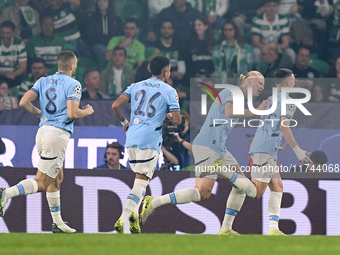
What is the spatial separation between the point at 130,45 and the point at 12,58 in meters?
1.94

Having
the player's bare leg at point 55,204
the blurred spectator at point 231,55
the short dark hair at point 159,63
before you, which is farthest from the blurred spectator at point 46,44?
the short dark hair at point 159,63

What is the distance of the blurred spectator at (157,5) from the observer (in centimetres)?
1179

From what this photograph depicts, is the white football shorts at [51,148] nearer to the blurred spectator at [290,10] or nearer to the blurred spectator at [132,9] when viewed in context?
the blurred spectator at [132,9]

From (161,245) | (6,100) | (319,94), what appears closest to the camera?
(161,245)

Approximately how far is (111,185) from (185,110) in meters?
1.78

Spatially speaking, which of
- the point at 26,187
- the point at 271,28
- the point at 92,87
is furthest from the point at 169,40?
the point at 26,187

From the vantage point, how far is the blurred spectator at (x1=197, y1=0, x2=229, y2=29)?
11.7 m

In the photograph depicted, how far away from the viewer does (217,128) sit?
24.5 ft

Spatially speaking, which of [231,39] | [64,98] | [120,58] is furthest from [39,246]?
[231,39]

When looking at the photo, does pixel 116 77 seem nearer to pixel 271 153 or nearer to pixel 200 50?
pixel 200 50

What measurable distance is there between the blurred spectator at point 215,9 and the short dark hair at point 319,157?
3526mm

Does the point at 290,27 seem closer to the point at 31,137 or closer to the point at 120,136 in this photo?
the point at 120,136

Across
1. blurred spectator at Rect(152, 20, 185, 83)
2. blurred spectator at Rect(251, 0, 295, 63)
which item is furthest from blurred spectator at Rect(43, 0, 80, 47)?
blurred spectator at Rect(251, 0, 295, 63)

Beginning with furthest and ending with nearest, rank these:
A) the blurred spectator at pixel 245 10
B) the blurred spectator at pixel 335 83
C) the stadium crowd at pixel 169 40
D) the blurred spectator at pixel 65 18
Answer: the blurred spectator at pixel 245 10 < the blurred spectator at pixel 65 18 < the stadium crowd at pixel 169 40 < the blurred spectator at pixel 335 83
